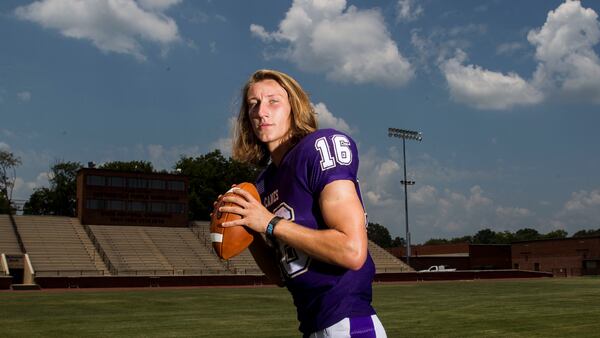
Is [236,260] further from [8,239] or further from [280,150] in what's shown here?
[280,150]

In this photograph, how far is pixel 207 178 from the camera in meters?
90.3

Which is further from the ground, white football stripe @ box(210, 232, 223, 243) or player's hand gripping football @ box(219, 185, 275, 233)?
player's hand gripping football @ box(219, 185, 275, 233)

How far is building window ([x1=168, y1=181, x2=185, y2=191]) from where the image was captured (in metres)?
63.3

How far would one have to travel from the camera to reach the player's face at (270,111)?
3.14 meters

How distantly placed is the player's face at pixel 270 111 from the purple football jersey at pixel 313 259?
194 mm

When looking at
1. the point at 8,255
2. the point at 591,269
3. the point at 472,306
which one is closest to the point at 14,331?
the point at 472,306

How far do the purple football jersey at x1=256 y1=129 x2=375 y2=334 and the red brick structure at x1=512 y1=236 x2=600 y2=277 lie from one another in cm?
8132

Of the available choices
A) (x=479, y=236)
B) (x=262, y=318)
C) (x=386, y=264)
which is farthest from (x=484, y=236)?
(x=262, y=318)

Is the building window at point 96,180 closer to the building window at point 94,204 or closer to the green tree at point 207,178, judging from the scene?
the building window at point 94,204

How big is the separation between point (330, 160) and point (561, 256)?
8524 cm

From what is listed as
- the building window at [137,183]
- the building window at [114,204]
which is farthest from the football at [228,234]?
the building window at [114,204]

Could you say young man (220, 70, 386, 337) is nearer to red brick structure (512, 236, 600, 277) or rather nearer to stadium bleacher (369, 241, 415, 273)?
stadium bleacher (369, 241, 415, 273)

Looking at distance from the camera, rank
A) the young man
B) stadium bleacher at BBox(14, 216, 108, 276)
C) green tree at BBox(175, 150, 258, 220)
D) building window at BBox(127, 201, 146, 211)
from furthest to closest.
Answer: green tree at BBox(175, 150, 258, 220) < building window at BBox(127, 201, 146, 211) < stadium bleacher at BBox(14, 216, 108, 276) < the young man

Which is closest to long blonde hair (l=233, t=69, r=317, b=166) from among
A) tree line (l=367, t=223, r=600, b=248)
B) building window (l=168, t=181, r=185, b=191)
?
building window (l=168, t=181, r=185, b=191)
